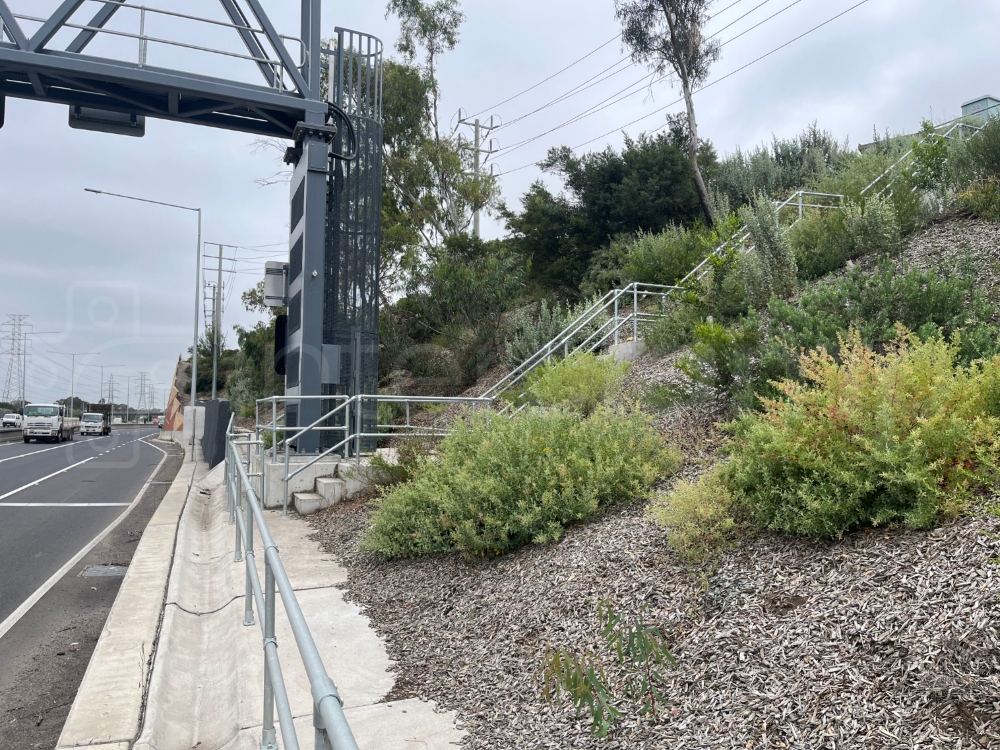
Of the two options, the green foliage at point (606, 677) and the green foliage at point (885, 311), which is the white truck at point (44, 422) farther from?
the green foliage at point (606, 677)

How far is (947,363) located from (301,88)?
1045 centimetres

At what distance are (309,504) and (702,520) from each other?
650cm

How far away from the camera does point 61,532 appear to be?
1061 cm

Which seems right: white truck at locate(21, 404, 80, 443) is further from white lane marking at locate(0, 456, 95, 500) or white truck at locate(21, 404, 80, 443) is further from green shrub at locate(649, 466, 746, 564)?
green shrub at locate(649, 466, 746, 564)

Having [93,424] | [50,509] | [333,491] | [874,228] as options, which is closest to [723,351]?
[874,228]

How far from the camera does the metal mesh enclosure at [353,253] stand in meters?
12.5

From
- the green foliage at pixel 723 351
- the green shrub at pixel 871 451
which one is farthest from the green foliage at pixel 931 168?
the green shrub at pixel 871 451

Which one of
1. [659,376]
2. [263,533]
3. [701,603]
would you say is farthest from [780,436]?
[659,376]

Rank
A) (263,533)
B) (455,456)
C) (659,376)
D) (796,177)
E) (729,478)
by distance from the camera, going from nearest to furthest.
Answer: (263,533) < (729,478) < (455,456) < (659,376) < (796,177)

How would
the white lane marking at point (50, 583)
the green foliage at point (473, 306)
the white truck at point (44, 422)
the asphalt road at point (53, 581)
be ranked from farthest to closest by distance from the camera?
the white truck at point (44, 422), the green foliage at point (473, 306), the white lane marking at point (50, 583), the asphalt road at point (53, 581)

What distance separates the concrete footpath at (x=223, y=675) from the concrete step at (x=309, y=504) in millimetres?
2265

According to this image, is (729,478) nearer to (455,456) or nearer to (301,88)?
(455,456)

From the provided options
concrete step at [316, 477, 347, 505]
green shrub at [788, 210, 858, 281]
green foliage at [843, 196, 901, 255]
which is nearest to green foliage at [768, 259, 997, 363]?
green foliage at [843, 196, 901, 255]

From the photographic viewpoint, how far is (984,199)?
10188 mm
